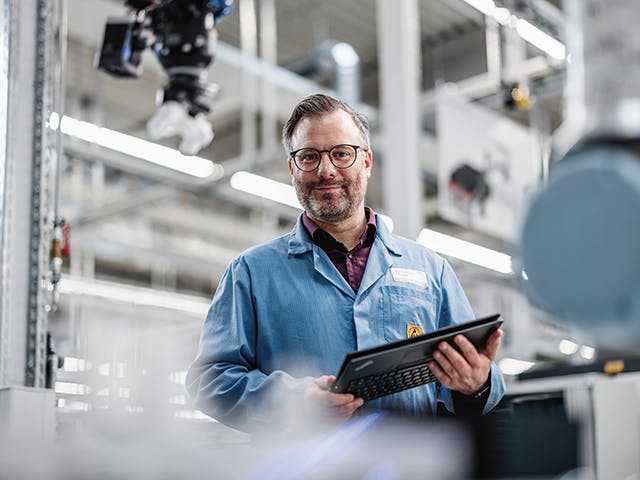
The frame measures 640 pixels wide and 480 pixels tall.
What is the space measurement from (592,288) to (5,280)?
7.41 ft

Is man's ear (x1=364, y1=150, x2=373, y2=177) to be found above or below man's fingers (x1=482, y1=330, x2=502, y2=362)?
above

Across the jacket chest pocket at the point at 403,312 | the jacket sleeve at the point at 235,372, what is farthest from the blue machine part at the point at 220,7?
the jacket chest pocket at the point at 403,312

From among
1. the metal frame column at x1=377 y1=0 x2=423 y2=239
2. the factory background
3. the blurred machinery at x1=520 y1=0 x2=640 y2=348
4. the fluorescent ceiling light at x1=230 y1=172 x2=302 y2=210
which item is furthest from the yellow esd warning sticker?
the fluorescent ceiling light at x1=230 y1=172 x2=302 y2=210

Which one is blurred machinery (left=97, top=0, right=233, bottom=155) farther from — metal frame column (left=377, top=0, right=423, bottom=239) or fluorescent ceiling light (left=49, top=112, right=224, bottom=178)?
fluorescent ceiling light (left=49, top=112, right=224, bottom=178)

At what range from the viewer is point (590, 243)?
13.4 inches

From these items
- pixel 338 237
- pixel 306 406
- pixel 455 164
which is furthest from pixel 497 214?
pixel 306 406

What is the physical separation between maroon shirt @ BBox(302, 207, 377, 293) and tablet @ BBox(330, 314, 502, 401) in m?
0.48

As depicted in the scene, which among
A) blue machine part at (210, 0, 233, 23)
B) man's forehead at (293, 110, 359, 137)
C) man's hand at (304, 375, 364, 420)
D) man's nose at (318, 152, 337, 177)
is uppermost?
blue machine part at (210, 0, 233, 23)

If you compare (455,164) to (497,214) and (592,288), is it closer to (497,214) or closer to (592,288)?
(497,214)

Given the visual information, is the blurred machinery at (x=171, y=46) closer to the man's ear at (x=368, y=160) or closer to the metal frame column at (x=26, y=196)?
the metal frame column at (x=26, y=196)

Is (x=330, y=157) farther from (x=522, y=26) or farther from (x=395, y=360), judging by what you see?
(x=522, y=26)

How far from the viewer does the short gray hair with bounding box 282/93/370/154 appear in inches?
77.4

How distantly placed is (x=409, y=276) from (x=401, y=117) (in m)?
2.53

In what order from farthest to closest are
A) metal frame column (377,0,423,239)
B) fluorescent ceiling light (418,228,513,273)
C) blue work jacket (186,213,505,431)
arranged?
fluorescent ceiling light (418,228,513,273), metal frame column (377,0,423,239), blue work jacket (186,213,505,431)
